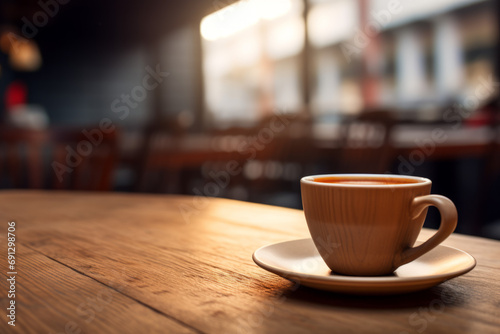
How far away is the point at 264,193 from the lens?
9.49 ft

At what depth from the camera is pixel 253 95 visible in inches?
251

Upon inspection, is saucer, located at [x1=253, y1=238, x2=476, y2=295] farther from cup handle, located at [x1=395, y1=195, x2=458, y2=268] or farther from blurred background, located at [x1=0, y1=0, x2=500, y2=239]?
blurred background, located at [x1=0, y1=0, x2=500, y2=239]

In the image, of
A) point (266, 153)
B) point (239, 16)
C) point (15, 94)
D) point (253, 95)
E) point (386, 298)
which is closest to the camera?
point (386, 298)

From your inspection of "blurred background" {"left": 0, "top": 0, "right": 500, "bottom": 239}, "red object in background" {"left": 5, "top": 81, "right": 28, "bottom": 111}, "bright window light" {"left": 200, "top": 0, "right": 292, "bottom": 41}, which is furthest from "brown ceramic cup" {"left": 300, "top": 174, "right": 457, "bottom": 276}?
"red object in background" {"left": 5, "top": 81, "right": 28, "bottom": 111}

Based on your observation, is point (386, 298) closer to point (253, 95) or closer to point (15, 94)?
point (253, 95)

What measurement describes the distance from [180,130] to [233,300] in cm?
265

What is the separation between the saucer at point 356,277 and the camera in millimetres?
377

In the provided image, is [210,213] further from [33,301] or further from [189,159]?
[189,159]

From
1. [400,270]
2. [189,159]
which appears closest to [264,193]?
[189,159]

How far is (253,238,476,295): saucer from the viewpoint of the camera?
377 millimetres

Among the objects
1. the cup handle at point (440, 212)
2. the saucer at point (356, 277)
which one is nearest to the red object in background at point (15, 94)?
the saucer at point (356, 277)

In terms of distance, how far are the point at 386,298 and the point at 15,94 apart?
23.7 ft

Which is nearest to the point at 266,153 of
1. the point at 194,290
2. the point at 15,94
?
the point at 194,290

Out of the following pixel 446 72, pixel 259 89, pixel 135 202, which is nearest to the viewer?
pixel 135 202
